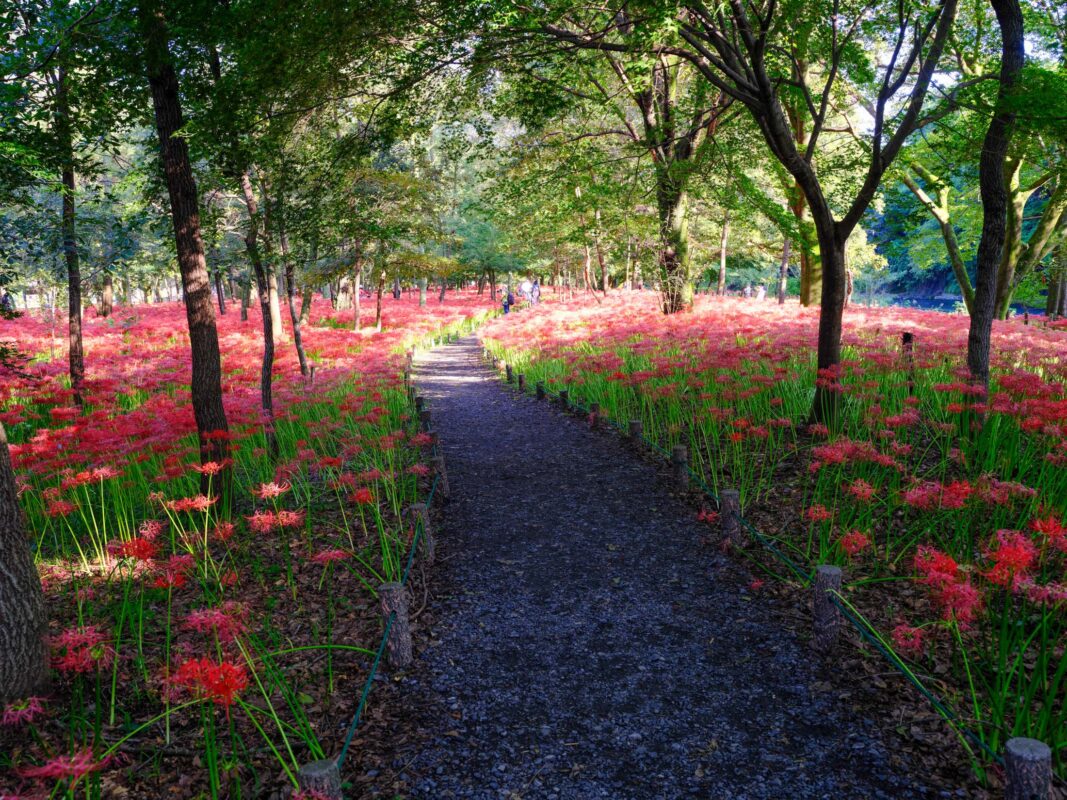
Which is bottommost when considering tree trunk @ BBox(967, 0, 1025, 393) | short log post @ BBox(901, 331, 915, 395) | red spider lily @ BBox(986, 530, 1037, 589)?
red spider lily @ BBox(986, 530, 1037, 589)

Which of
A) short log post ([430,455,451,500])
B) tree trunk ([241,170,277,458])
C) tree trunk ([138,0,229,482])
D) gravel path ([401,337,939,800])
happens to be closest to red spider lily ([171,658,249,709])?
gravel path ([401,337,939,800])

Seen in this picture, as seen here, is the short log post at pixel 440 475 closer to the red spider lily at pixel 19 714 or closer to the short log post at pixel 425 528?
the short log post at pixel 425 528

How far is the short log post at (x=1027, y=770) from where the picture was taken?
7.59 ft

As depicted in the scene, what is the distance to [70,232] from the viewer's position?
934cm

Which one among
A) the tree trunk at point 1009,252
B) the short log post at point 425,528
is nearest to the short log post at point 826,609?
the short log post at point 425,528

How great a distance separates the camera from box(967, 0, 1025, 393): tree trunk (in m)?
5.87

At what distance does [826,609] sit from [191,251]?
6.64m

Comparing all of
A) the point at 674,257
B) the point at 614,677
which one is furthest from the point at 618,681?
the point at 674,257

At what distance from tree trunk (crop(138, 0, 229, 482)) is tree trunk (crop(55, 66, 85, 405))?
3.38ft

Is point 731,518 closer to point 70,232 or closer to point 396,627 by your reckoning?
point 396,627

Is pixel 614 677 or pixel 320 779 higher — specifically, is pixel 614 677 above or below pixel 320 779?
below

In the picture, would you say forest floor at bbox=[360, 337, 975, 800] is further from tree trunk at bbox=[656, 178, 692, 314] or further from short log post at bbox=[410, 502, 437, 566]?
tree trunk at bbox=[656, 178, 692, 314]

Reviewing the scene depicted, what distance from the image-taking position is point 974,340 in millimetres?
6648

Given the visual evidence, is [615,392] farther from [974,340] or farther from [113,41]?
[113,41]
